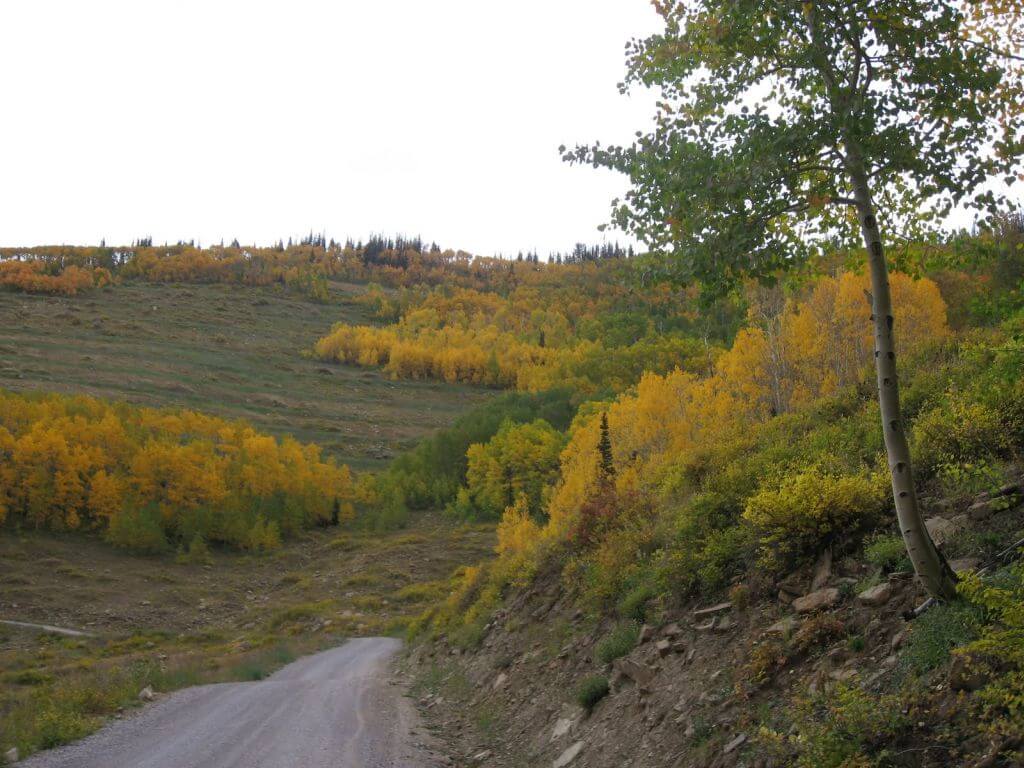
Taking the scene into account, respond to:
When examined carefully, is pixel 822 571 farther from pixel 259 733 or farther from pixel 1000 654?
pixel 259 733

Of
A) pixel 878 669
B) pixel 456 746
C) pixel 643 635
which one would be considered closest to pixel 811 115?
pixel 878 669

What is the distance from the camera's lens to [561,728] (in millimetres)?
10562

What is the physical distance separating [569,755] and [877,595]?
4653 mm

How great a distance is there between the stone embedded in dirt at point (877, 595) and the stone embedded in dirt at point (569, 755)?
4.28 meters

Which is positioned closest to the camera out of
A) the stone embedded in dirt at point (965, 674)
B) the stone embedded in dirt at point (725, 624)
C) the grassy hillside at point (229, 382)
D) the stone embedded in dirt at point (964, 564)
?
the stone embedded in dirt at point (965, 674)

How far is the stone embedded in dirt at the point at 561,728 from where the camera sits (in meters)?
10.4

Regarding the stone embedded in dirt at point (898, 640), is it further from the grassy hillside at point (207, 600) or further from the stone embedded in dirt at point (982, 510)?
the grassy hillside at point (207, 600)

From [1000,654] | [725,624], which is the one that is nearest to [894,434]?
[1000,654]

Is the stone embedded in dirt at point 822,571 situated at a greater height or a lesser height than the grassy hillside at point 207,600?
greater

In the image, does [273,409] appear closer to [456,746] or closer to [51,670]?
[51,670]

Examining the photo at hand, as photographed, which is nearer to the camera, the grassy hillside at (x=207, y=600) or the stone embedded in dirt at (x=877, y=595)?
the stone embedded in dirt at (x=877, y=595)

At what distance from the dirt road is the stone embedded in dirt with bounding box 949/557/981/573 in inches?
318

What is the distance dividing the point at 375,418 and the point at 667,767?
492 feet

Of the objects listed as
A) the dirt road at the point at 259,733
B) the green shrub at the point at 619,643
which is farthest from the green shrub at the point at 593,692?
the dirt road at the point at 259,733
